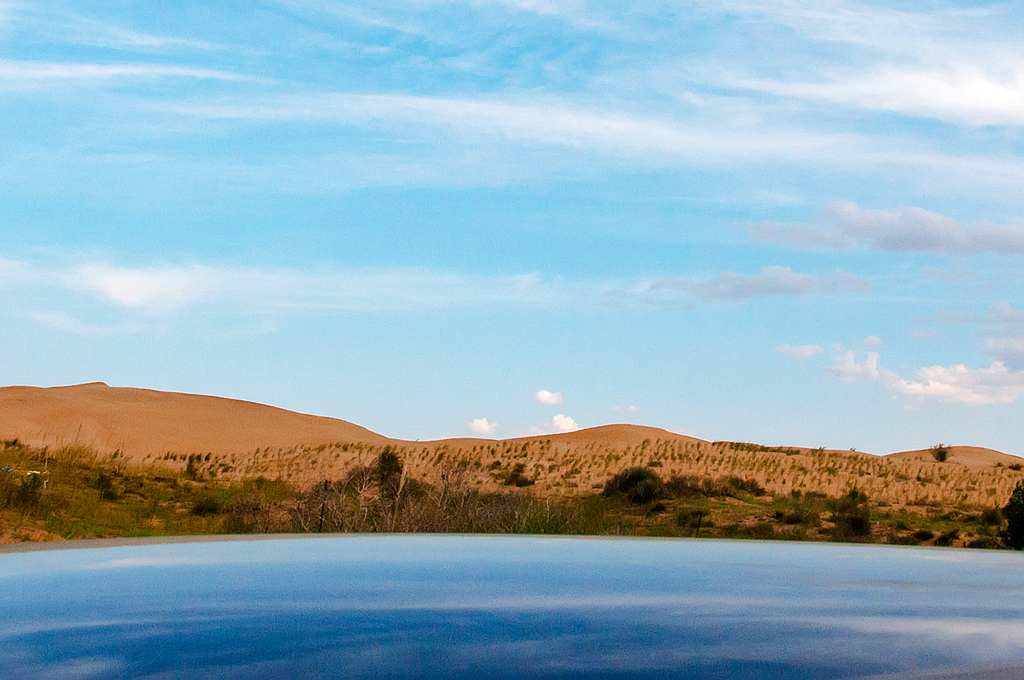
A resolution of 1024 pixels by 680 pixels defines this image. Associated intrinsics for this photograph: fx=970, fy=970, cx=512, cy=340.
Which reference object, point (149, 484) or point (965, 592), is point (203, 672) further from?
point (149, 484)

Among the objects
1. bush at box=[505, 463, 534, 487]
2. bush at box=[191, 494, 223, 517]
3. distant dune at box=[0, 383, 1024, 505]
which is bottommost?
bush at box=[191, 494, 223, 517]

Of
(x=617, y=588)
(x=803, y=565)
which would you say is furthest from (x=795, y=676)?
(x=803, y=565)

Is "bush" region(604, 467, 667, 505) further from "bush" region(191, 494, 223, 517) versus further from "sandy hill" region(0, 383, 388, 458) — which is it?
"sandy hill" region(0, 383, 388, 458)

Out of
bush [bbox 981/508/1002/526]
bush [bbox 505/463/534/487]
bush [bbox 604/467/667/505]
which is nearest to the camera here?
bush [bbox 981/508/1002/526]

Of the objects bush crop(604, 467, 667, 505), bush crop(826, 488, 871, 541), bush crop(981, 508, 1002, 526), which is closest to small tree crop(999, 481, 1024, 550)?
bush crop(826, 488, 871, 541)

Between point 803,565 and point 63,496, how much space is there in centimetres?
1250

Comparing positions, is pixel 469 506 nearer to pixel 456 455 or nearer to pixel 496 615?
pixel 496 615

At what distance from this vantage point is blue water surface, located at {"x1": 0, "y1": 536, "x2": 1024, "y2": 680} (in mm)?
3088

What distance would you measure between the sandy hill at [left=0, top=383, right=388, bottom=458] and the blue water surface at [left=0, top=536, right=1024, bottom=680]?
4903 centimetres

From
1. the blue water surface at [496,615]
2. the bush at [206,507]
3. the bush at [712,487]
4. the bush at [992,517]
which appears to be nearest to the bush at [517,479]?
the bush at [712,487]

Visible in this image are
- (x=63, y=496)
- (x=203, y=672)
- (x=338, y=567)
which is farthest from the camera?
(x=63, y=496)

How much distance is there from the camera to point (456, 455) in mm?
38438

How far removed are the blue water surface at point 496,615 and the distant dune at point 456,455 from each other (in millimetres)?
9027

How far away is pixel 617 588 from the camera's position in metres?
4.75
